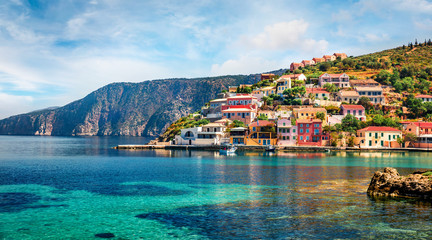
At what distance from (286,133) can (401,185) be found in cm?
7229

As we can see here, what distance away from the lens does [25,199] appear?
107ft

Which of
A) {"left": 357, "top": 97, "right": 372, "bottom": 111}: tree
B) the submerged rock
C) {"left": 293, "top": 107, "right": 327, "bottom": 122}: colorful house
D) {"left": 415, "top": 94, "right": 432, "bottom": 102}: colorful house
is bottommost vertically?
the submerged rock

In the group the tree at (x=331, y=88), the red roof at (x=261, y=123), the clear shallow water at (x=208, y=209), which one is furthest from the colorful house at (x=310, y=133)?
the clear shallow water at (x=208, y=209)

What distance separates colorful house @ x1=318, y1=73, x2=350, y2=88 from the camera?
456ft

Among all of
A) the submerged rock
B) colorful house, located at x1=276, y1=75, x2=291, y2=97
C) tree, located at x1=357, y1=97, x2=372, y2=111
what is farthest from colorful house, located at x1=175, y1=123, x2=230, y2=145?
the submerged rock

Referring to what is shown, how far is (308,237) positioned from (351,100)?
113 metres

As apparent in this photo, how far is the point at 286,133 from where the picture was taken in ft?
344

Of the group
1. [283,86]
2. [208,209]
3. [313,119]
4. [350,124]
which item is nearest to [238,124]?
[313,119]

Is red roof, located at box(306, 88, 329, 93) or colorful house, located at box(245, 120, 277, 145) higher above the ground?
red roof, located at box(306, 88, 329, 93)

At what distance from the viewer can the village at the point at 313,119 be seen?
101 meters

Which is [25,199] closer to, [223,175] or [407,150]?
[223,175]

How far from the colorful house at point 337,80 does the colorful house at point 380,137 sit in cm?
4170

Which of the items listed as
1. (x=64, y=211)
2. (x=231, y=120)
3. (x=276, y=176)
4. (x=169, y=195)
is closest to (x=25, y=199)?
(x=64, y=211)

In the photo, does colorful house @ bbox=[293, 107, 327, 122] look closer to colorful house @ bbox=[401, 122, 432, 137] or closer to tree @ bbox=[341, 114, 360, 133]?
tree @ bbox=[341, 114, 360, 133]
